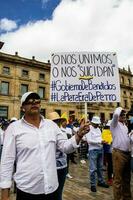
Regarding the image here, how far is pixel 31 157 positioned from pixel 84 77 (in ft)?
7.45

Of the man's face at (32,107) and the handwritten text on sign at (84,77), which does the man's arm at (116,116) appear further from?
the man's face at (32,107)

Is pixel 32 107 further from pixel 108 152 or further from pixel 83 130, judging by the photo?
pixel 108 152

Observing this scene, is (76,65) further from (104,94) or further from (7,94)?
(7,94)

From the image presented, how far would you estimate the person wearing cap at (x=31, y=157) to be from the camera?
2.44 meters

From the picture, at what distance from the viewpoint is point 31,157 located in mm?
2480

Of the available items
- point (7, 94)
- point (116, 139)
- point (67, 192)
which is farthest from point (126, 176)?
point (7, 94)

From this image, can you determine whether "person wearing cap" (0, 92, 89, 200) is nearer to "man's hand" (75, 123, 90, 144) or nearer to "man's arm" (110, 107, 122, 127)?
"man's hand" (75, 123, 90, 144)

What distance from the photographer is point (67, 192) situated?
6305mm

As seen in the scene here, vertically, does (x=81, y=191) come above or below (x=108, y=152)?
below

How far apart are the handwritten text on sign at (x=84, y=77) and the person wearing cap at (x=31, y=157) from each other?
65.7 inches

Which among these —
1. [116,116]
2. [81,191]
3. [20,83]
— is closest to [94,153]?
[81,191]

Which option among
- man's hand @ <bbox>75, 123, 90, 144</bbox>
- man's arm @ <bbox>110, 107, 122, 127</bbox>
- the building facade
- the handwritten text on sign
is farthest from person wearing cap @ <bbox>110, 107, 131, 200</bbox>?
the building facade

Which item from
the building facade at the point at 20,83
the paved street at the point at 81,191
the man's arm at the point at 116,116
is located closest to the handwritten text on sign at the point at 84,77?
the man's arm at the point at 116,116

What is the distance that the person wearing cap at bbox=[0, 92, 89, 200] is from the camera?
2.44 metres
